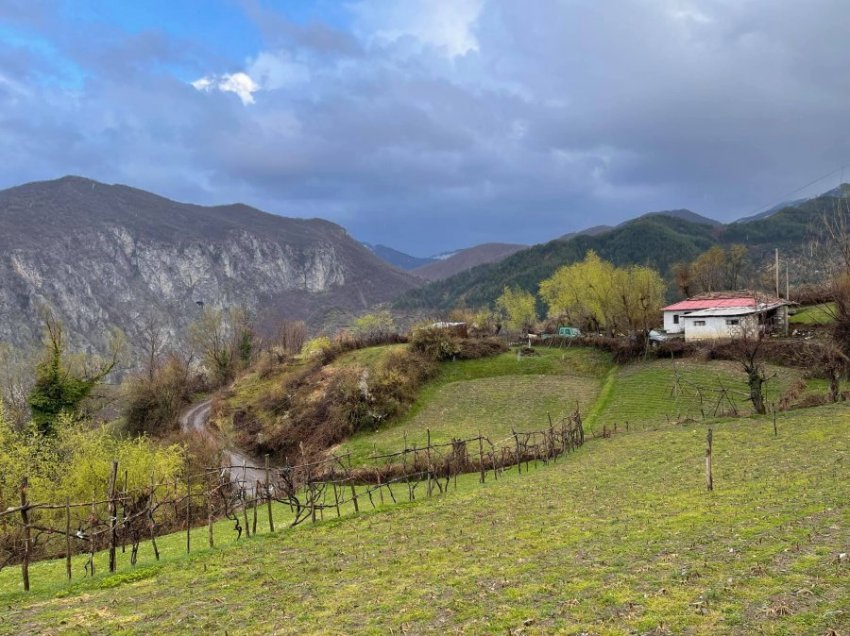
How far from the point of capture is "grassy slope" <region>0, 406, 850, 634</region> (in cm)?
996

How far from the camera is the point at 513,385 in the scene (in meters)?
67.0

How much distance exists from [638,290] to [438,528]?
75.5m

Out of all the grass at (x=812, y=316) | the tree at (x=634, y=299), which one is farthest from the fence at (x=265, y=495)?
the grass at (x=812, y=316)

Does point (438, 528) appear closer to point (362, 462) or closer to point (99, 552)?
point (99, 552)

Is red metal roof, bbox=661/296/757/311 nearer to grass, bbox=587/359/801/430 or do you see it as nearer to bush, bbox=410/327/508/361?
grass, bbox=587/359/801/430

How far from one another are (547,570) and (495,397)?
5110 centimetres

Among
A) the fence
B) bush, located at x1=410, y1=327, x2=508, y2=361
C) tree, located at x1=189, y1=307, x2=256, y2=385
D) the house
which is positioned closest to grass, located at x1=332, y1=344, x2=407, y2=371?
bush, located at x1=410, y1=327, x2=508, y2=361

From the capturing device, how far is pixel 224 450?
63.5 m

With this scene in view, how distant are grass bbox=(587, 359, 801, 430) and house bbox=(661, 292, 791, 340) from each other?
6.18 meters

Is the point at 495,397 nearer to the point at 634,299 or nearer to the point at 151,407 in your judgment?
the point at 634,299

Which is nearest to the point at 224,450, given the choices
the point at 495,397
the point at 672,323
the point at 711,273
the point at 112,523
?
the point at 495,397

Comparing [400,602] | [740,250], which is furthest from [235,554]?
[740,250]

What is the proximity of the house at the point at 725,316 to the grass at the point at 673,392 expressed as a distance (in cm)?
618

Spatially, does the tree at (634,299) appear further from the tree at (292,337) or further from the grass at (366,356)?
the tree at (292,337)
